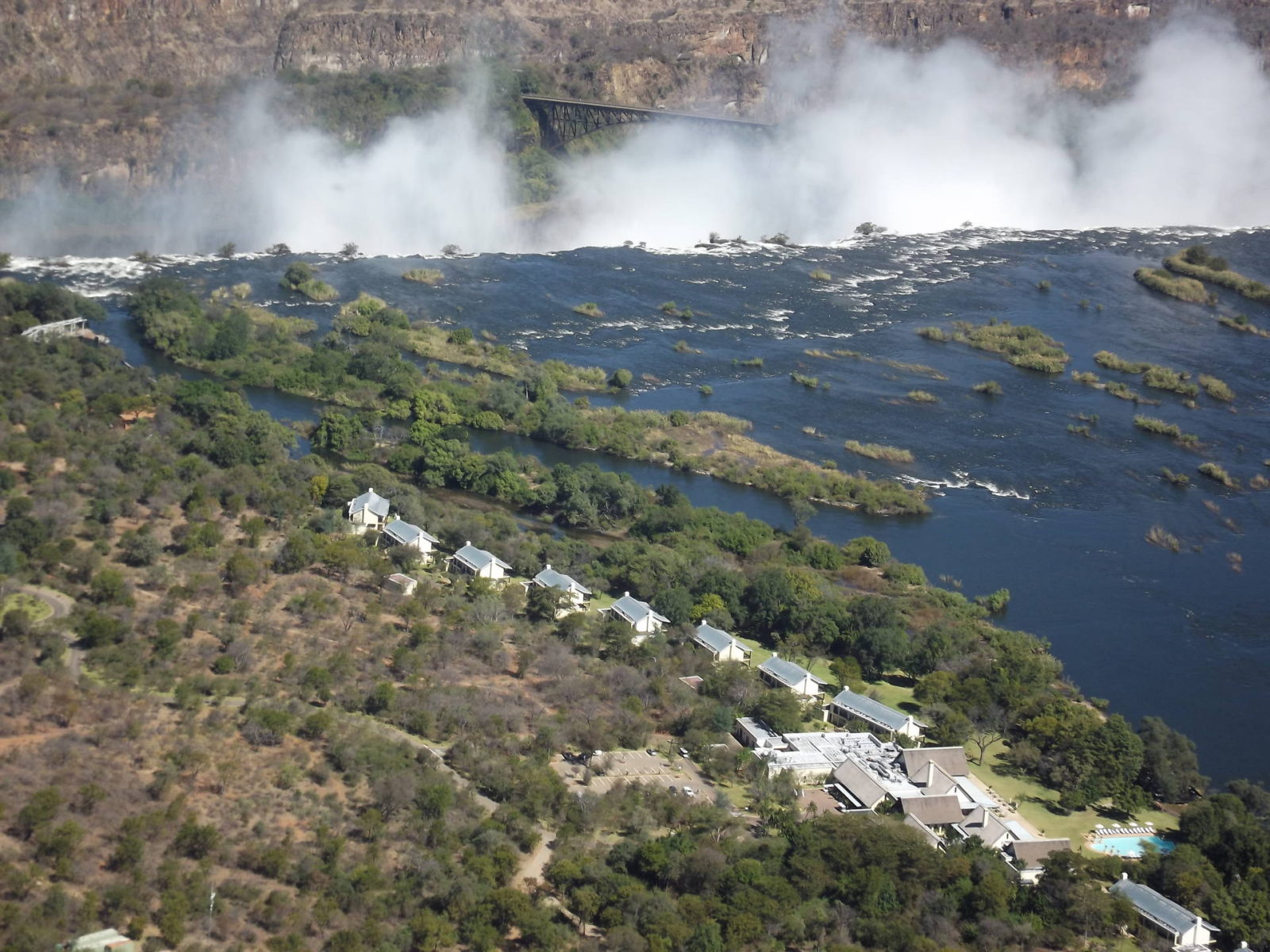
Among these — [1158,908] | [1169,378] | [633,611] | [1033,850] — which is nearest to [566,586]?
[633,611]

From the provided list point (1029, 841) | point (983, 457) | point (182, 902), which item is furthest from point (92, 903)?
point (983, 457)

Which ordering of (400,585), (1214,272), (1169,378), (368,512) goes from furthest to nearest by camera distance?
(1214,272), (1169,378), (368,512), (400,585)

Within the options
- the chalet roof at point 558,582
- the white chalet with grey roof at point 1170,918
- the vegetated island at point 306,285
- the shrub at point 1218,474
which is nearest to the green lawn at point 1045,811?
the white chalet with grey roof at point 1170,918

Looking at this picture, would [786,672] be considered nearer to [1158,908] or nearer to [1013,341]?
[1158,908]

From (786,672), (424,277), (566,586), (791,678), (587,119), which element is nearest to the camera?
(791,678)

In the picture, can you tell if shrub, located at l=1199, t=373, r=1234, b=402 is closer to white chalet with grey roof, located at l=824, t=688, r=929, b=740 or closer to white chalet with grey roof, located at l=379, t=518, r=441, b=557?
white chalet with grey roof, located at l=824, t=688, r=929, b=740

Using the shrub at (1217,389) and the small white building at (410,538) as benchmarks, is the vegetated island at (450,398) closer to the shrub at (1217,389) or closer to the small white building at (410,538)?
the small white building at (410,538)
